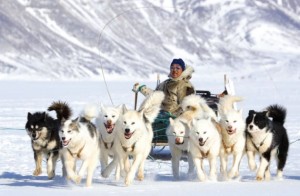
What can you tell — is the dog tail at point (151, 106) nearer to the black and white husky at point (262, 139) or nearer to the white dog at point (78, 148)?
the white dog at point (78, 148)

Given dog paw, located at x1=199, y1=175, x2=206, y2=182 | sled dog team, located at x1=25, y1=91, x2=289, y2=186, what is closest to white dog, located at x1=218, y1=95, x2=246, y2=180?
sled dog team, located at x1=25, y1=91, x2=289, y2=186

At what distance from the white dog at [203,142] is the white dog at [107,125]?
2.41 feet

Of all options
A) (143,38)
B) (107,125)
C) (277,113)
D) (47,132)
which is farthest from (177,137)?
(143,38)

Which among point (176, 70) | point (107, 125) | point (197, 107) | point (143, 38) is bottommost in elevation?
point (107, 125)

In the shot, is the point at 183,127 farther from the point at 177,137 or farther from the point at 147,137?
the point at 147,137

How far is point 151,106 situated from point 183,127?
469 millimetres

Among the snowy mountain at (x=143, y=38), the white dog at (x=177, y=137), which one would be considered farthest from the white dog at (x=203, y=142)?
the snowy mountain at (x=143, y=38)

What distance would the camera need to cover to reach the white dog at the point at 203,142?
736 cm

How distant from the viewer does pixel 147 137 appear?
7480 mm

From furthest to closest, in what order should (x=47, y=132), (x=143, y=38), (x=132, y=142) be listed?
(x=143, y=38), (x=47, y=132), (x=132, y=142)

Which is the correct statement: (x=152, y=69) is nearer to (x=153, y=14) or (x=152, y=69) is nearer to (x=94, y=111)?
(x=153, y=14)

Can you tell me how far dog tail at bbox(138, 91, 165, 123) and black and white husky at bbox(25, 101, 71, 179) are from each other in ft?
2.54

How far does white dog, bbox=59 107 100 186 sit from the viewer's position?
7035mm

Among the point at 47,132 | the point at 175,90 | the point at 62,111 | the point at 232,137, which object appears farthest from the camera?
the point at 175,90
